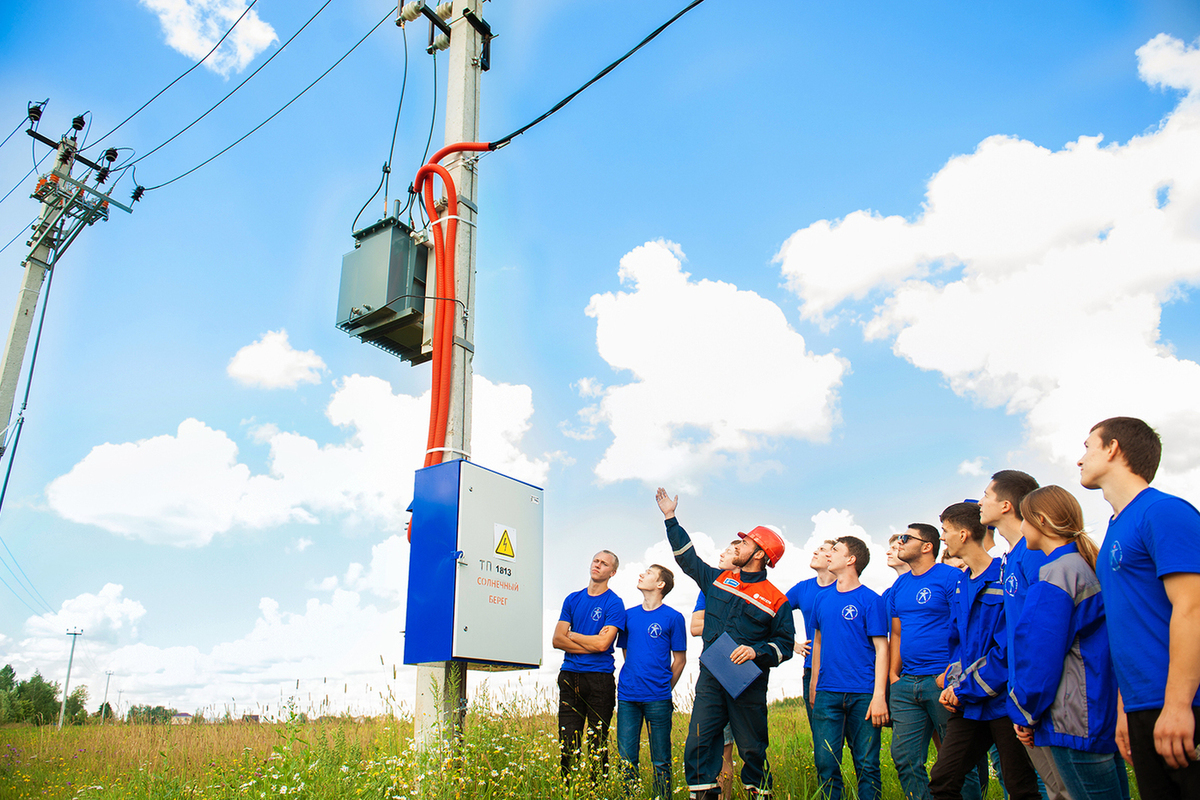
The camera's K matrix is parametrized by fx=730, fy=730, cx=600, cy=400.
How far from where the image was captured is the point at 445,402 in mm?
4770

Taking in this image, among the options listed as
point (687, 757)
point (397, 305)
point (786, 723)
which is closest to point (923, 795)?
point (687, 757)

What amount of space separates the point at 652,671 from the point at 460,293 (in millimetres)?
3311

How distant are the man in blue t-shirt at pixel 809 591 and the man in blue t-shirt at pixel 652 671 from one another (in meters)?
0.98

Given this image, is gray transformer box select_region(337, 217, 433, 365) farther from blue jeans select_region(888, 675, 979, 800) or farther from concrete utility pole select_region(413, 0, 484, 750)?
blue jeans select_region(888, 675, 979, 800)

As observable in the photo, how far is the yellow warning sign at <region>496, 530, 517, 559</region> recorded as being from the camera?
179 inches

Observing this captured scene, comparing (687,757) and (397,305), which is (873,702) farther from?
(397,305)

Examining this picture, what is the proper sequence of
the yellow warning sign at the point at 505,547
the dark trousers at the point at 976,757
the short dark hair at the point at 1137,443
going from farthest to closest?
1. the yellow warning sign at the point at 505,547
2. the dark trousers at the point at 976,757
3. the short dark hair at the point at 1137,443

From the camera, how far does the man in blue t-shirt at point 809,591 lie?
585 centimetres

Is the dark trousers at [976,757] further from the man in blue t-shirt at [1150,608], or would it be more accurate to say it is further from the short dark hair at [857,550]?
the short dark hair at [857,550]

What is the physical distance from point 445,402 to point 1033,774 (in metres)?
3.85

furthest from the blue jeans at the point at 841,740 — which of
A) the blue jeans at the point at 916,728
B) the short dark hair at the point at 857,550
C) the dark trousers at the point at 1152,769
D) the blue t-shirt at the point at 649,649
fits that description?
the dark trousers at the point at 1152,769

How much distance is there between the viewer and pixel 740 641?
191 inches

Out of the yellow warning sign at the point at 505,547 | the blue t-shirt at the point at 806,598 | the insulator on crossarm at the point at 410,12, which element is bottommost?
the blue t-shirt at the point at 806,598

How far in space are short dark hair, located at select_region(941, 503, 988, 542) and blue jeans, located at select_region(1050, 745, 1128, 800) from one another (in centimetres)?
165
